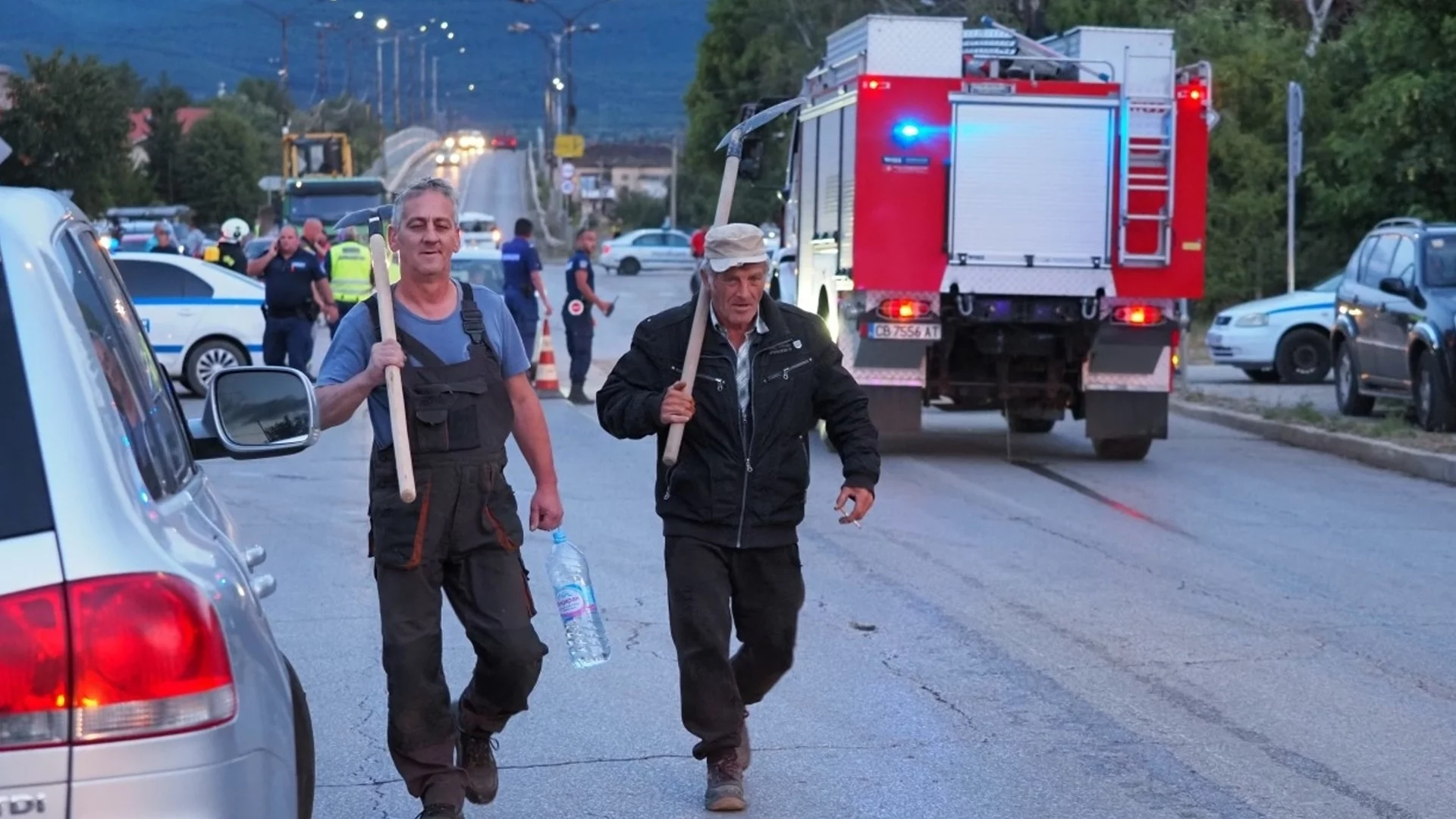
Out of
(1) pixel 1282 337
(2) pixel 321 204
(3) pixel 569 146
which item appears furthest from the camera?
(3) pixel 569 146

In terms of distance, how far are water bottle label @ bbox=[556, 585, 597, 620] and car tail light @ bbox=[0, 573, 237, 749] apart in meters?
2.81

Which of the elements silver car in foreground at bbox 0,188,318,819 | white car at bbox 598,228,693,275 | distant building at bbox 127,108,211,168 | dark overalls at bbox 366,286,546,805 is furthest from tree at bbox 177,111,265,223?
silver car in foreground at bbox 0,188,318,819

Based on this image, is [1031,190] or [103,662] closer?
[103,662]

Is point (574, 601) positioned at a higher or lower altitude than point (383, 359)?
lower

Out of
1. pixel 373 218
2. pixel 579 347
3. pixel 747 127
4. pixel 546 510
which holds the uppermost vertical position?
pixel 747 127

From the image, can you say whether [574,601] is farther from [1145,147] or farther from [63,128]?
[63,128]

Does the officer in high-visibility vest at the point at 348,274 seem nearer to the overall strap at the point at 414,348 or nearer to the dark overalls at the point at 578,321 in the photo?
the dark overalls at the point at 578,321

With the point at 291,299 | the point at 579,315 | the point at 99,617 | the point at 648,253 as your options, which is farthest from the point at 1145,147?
the point at 648,253

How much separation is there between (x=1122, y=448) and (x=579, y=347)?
6533mm

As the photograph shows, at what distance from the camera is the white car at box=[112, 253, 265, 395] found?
2056cm

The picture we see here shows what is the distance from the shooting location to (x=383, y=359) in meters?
5.07

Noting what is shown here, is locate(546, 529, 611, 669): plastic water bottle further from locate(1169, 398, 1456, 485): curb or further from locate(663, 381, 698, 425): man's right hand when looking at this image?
locate(1169, 398, 1456, 485): curb

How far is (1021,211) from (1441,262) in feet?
14.2

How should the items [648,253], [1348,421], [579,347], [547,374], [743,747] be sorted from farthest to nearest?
[648,253] → [547,374] → [579,347] → [1348,421] → [743,747]
